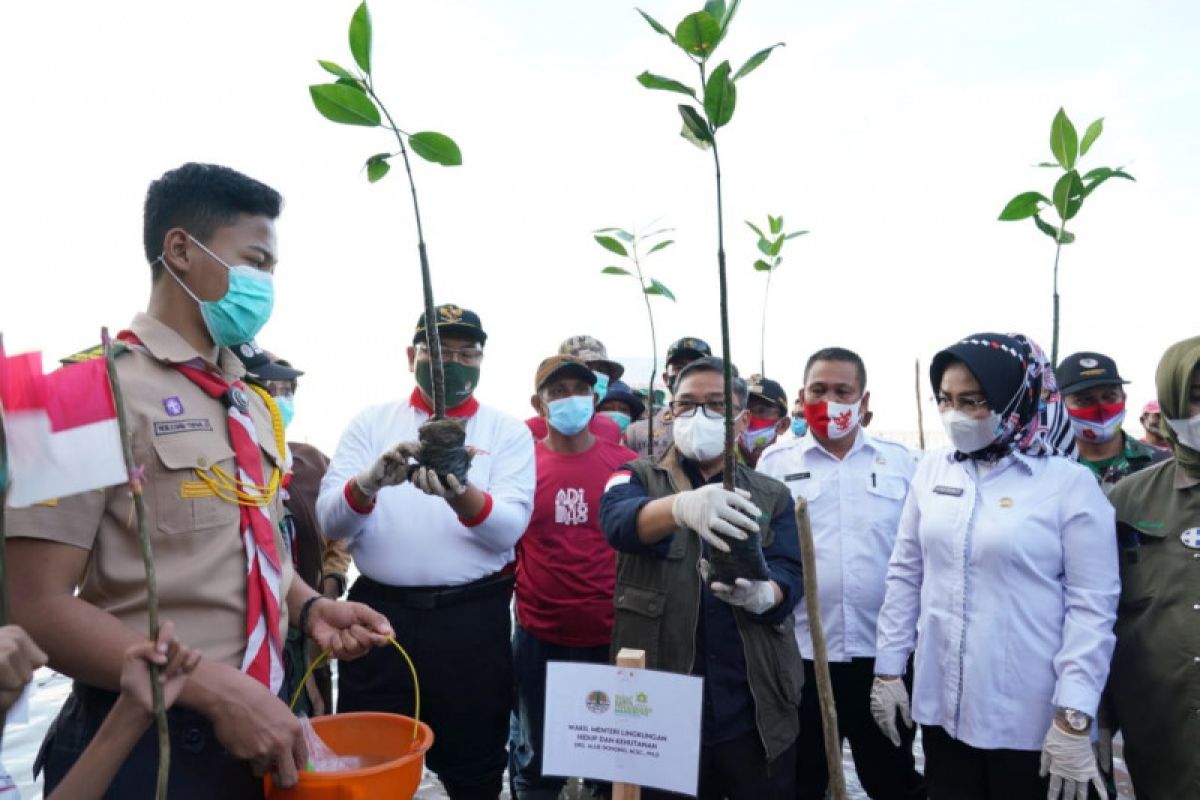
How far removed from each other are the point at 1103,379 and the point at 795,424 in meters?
5.85

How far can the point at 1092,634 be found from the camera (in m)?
2.32

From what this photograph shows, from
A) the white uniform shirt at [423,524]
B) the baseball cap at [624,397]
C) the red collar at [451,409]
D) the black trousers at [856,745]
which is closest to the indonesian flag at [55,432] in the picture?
the white uniform shirt at [423,524]

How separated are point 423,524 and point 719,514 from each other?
1.30 meters

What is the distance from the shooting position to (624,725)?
203cm

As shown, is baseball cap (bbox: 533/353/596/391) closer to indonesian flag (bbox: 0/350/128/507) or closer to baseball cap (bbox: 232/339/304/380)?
baseball cap (bbox: 232/339/304/380)

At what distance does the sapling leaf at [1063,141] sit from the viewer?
147 inches

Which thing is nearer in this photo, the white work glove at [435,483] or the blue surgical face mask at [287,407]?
the white work glove at [435,483]

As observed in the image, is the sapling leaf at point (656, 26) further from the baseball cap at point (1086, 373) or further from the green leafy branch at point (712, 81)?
the baseball cap at point (1086, 373)

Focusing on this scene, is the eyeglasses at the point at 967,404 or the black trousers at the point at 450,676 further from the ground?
the eyeglasses at the point at 967,404

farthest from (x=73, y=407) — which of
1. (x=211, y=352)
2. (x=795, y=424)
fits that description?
(x=795, y=424)

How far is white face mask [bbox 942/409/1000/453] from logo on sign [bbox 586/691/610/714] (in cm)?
157

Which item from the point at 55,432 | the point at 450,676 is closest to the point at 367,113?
the point at 55,432

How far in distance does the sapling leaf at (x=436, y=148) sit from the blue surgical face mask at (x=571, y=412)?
6.70ft

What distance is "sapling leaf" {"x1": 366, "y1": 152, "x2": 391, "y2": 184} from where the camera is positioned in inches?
75.4
